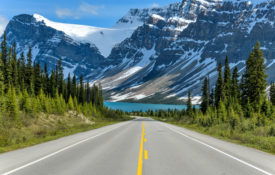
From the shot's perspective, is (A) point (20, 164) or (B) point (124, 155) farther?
(B) point (124, 155)

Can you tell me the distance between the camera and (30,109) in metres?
36.6

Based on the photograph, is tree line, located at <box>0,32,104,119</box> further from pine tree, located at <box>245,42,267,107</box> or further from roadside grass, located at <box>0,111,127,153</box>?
pine tree, located at <box>245,42,267,107</box>

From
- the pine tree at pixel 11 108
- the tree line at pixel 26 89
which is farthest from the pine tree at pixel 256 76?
the pine tree at pixel 11 108

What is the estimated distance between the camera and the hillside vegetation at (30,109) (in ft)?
65.6

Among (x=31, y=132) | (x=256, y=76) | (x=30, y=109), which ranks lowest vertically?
(x=31, y=132)

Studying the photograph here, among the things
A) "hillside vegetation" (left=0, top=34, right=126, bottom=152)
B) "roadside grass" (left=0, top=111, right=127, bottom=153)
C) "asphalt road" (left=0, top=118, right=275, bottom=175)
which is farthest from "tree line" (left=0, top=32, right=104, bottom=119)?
"asphalt road" (left=0, top=118, right=275, bottom=175)

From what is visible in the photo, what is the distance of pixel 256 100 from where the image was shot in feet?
135

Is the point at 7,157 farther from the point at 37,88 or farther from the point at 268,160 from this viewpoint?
the point at 37,88

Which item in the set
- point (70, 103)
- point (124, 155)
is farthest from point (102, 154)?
point (70, 103)

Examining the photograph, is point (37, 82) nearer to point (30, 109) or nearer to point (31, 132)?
point (30, 109)

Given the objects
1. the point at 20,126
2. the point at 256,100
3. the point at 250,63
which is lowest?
the point at 20,126

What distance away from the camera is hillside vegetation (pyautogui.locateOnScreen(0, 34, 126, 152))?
787 inches

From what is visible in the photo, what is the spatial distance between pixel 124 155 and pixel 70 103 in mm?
51045

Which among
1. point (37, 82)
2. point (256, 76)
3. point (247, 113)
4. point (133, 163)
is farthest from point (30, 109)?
point (247, 113)
